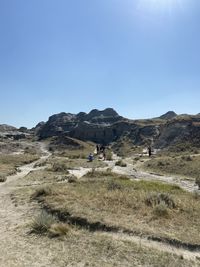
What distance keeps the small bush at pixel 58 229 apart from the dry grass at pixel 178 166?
1078 inches

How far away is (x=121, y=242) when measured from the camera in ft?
36.3

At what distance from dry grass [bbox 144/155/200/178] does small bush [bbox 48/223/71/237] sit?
27.4m

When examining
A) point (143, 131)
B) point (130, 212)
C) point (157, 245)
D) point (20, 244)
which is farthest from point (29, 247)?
point (143, 131)

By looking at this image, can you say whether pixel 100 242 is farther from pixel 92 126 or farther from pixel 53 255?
pixel 92 126

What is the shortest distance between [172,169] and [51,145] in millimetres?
86564

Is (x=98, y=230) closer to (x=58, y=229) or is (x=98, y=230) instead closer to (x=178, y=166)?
(x=58, y=229)

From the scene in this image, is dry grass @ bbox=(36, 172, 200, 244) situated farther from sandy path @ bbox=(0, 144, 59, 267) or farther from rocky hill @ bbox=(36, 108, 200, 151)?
rocky hill @ bbox=(36, 108, 200, 151)

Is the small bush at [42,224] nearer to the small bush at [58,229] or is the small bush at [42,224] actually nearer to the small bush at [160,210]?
the small bush at [58,229]

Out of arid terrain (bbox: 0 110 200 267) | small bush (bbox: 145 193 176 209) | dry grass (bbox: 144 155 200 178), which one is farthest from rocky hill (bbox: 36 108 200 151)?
arid terrain (bbox: 0 110 200 267)

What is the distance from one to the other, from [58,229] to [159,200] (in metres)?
6.43

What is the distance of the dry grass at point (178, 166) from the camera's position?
39.1 m

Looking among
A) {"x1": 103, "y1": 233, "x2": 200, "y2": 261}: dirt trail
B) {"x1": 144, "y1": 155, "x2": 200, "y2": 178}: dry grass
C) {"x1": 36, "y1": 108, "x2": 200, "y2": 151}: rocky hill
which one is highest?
{"x1": 36, "y1": 108, "x2": 200, "y2": 151}: rocky hill

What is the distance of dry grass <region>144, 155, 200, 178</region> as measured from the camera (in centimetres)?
3906

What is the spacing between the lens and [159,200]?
16609 millimetres
